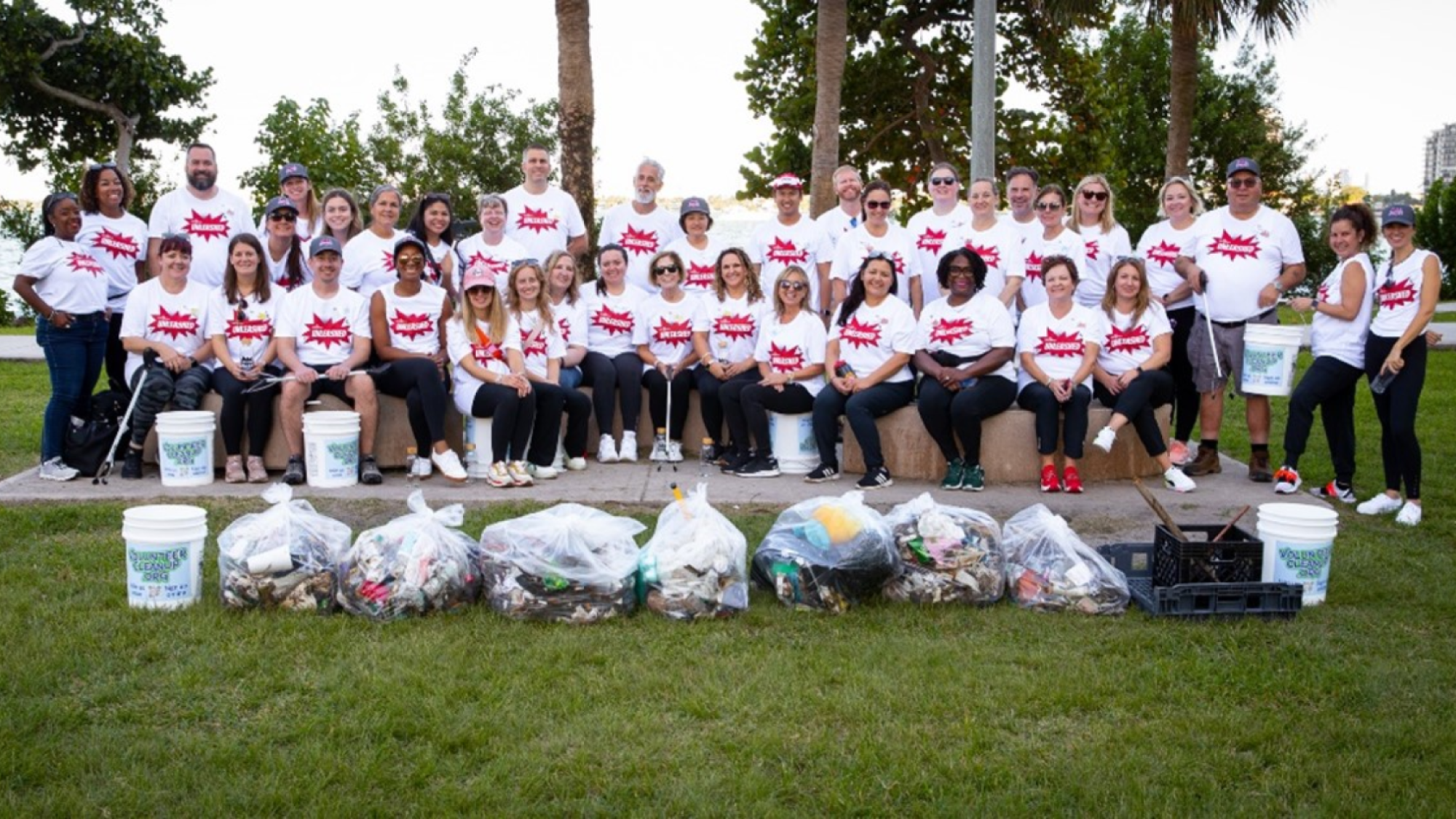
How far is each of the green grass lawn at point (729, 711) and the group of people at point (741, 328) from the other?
2.63 metres

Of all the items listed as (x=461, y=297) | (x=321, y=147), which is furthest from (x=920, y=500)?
(x=321, y=147)

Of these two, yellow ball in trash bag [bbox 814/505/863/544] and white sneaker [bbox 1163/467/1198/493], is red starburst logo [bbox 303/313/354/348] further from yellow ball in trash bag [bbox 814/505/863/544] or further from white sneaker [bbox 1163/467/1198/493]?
white sneaker [bbox 1163/467/1198/493]

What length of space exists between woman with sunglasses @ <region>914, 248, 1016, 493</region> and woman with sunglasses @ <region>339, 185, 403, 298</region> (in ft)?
12.4

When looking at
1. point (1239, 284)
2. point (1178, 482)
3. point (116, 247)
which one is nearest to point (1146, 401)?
point (1178, 482)

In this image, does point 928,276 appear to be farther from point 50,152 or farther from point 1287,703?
point 50,152

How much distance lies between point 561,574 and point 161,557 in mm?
1703

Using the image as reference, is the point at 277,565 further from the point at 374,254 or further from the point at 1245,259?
the point at 1245,259

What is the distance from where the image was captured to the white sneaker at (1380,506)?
768cm

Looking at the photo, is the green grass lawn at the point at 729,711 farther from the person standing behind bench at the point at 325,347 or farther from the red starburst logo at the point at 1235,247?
the red starburst logo at the point at 1235,247

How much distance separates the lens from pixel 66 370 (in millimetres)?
8430

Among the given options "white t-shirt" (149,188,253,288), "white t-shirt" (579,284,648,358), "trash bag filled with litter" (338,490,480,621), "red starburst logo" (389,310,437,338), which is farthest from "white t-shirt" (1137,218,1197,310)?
"white t-shirt" (149,188,253,288)

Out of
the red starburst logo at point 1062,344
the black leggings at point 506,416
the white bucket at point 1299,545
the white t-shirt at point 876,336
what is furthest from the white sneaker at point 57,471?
the white bucket at point 1299,545

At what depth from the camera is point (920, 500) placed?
574 centimetres

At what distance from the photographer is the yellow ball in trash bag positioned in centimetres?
548
